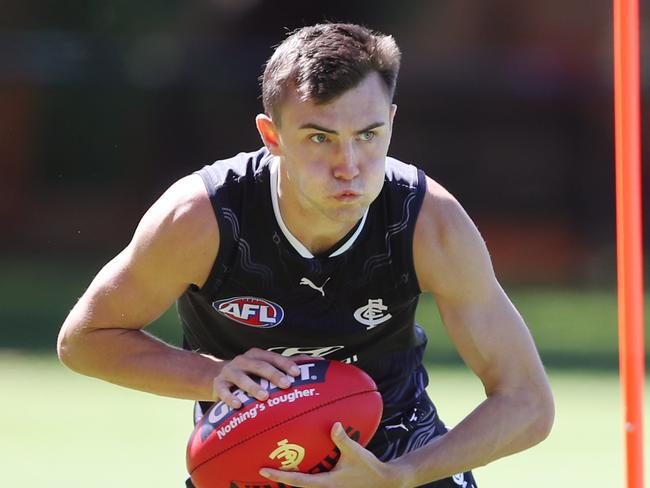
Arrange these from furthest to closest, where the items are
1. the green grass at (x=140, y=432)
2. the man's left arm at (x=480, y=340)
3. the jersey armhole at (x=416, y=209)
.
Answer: the green grass at (x=140, y=432) < the jersey armhole at (x=416, y=209) < the man's left arm at (x=480, y=340)

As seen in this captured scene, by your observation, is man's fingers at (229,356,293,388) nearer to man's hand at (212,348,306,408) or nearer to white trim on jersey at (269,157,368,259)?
man's hand at (212,348,306,408)

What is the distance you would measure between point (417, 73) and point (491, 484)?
829 centimetres

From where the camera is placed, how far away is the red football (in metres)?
2.98

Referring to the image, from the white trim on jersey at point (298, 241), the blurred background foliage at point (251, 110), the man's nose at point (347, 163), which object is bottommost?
the white trim on jersey at point (298, 241)

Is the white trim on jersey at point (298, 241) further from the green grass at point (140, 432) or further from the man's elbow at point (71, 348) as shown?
the green grass at point (140, 432)

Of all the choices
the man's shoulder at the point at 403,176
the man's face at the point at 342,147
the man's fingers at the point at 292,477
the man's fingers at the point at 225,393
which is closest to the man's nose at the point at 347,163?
the man's face at the point at 342,147

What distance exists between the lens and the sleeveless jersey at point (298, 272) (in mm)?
3420

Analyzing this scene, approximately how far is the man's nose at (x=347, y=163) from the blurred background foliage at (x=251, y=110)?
365 inches

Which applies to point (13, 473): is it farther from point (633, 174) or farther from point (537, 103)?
point (537, 103)

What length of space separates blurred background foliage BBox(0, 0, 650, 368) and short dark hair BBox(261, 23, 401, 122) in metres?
9.09

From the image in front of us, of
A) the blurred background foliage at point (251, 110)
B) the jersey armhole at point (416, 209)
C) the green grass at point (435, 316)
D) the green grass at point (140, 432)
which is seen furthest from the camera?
the blurred background foliage at point (251, 110)

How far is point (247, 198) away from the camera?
3441mm

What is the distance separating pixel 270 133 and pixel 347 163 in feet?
1.12

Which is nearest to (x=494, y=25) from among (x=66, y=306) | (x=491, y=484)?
(x=66, y=306)
